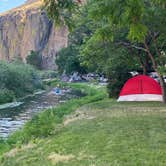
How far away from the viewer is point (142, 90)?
75.5ft

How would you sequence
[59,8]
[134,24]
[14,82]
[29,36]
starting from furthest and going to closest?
[29,36]
[14,82]
[134,24]
[59,8]

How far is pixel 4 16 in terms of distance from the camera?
490ft

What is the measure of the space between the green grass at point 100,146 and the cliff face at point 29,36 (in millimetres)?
105648

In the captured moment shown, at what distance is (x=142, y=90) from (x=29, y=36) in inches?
4616

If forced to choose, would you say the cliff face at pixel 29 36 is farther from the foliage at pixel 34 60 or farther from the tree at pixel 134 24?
the tree at pixel 134 24

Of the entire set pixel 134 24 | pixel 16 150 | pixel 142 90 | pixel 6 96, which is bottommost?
pixel 6 96

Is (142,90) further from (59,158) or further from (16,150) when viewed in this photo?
(59,158)

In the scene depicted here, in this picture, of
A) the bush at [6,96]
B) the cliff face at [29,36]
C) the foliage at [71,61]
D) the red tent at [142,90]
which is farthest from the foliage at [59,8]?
the cliff face at [29,36]

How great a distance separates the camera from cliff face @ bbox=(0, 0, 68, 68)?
12625 cm

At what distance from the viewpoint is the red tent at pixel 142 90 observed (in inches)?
898

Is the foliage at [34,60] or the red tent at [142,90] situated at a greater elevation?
the foliage at [34,60]

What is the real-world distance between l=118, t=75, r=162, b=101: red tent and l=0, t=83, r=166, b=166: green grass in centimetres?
874

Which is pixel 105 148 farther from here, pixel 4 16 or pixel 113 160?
pixel 4 16

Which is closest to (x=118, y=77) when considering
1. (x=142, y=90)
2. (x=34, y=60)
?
(x=142, y=90)
